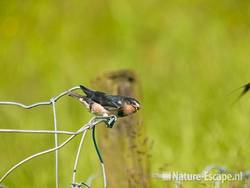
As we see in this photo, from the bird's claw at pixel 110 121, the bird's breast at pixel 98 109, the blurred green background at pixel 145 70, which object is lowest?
the bird's claw at pixel 110 121

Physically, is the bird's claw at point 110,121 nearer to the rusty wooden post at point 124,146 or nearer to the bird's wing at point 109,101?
the bird's wing at point 109,101

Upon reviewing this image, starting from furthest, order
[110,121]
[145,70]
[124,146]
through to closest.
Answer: [145,70] → [124,146] → [110,121]

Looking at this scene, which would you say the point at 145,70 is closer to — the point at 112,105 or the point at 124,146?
the point at 124,146

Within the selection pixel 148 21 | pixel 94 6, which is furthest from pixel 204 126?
pixel 94 6

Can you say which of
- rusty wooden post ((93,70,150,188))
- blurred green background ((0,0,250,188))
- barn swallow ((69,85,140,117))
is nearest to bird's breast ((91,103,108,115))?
barn swallow ((69,85,140,117))

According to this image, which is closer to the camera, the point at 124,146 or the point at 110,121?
the point at 110,121

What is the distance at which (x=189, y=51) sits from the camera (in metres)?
4.40

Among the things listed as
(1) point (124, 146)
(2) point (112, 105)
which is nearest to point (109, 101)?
(2) point (112, 105)

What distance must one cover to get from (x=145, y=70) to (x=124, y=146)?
2433 mm

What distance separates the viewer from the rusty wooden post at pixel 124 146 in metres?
1.96

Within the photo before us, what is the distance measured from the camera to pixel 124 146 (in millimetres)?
1988

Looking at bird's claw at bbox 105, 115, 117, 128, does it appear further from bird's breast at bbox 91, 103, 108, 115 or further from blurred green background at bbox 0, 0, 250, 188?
blurred green background at bbox 0, 0, 250, 188

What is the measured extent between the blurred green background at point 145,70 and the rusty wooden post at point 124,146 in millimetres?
110

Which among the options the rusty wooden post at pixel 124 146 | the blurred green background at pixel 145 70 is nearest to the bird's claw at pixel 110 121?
the rusty wooden post at pixel 124 146
